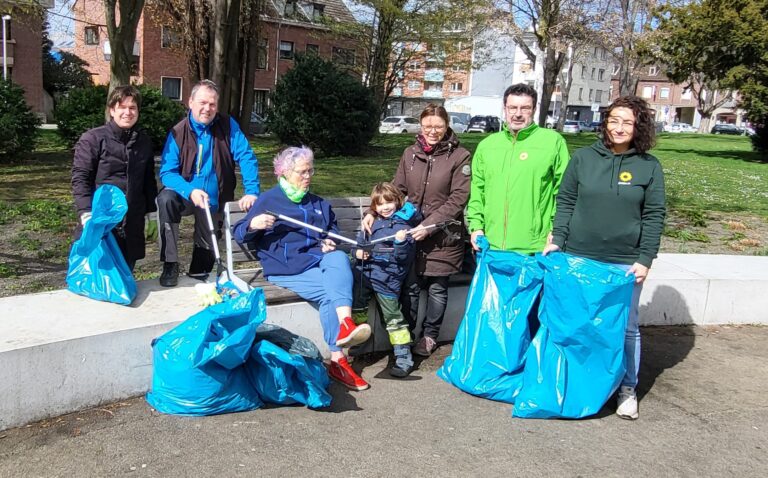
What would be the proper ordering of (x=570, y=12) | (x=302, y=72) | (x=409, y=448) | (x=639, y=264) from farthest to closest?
(x=570, y=12), (x=302, y=72), (x=639, y=264), (x=409, y=448)

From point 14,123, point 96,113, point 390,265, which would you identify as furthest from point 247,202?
point 96,113

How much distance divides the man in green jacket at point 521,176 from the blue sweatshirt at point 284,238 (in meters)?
1.04

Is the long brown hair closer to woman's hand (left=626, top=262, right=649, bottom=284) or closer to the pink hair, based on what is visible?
woman's hand (left=626, top=262, right=649, bottom=284)

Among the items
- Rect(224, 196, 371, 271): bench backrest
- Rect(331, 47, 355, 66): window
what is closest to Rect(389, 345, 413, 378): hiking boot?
Rect(224, 196, 371, 271): bench backrest

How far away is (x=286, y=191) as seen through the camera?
170 inches

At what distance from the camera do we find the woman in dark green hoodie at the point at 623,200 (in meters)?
3.70

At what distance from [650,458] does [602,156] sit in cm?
160

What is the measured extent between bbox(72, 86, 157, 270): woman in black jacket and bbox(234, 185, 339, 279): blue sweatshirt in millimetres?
645

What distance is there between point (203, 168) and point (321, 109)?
1150cm

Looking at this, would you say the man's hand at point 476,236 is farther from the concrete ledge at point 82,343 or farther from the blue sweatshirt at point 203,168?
the blue sweatshirt at point 203,168

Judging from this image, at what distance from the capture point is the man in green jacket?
13.5 feet

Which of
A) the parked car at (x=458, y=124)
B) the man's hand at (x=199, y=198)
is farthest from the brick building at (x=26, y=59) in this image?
the man's hand at (x=199, y=198)

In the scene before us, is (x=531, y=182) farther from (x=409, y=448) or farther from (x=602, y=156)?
Answer: (x=409, y=448)

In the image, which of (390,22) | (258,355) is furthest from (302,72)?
(258,355)
